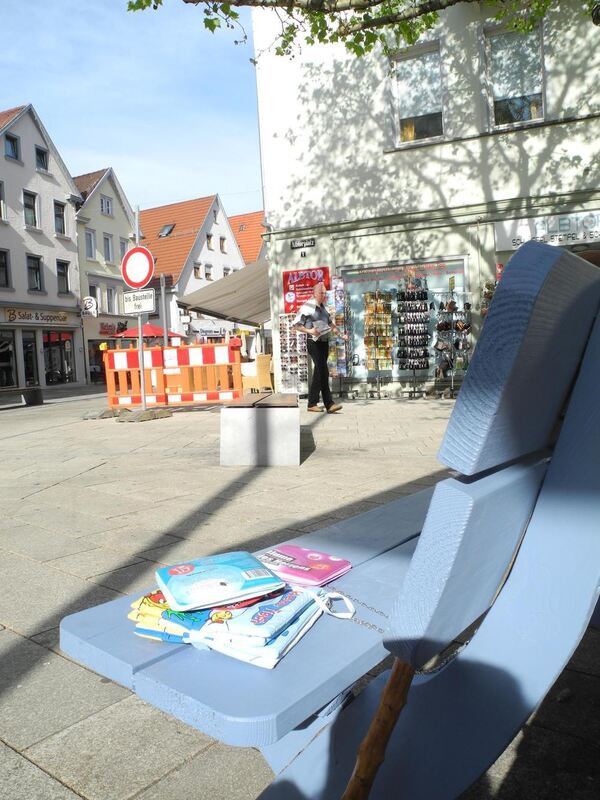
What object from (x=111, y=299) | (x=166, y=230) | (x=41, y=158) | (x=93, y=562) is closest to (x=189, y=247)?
(x=166, y=230)

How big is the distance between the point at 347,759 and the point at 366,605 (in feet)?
0.94

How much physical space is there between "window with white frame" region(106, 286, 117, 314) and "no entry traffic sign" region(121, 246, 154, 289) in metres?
31.0

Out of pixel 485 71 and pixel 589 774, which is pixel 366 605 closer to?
pixel 589 774

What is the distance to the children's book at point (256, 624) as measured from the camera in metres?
1.21

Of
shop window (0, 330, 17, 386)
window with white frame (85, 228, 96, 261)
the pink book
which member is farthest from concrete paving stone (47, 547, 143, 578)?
window with white frame (85, 228, 96, 261)

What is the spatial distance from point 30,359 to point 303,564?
117 feet

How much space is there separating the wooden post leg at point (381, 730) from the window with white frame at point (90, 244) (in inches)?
1633

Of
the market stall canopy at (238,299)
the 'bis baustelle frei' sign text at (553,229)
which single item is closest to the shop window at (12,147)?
the market stall canopy at (238,299)

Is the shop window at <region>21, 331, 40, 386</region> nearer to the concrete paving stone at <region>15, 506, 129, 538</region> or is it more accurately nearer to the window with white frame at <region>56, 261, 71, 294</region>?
the window with white frame at <region>56, 261, 71, 294</region>

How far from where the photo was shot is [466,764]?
1.10 metres

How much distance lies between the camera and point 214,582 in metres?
1.39

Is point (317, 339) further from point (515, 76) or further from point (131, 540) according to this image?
point (131, 540)

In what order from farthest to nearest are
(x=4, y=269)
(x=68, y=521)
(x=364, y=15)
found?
(x=4, y=269)
(x=364, y=15)
(x=68, y=521)

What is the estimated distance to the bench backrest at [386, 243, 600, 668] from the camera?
955 millimetres
